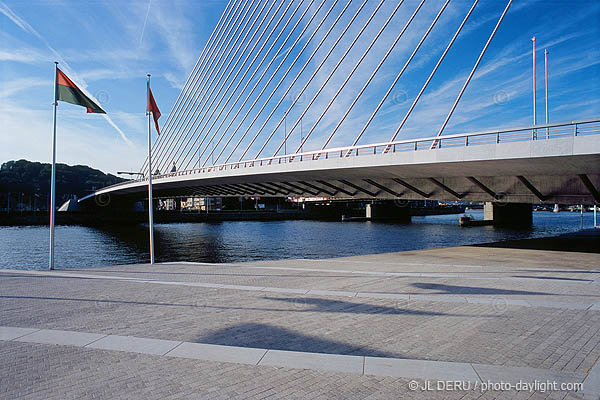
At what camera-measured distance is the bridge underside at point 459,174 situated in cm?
1469

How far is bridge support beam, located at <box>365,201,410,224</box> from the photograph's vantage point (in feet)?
320

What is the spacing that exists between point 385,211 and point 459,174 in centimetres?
8004

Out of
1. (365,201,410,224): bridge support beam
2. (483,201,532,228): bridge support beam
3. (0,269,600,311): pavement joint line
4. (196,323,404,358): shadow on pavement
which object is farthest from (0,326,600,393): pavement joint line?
(365,201,410,224): bridge support beam

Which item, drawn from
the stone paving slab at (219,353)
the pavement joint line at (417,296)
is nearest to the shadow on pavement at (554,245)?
the pavement joint line at (417,296)

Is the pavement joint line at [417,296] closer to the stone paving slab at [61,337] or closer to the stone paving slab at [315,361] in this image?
the stone paving slab at [315,361]

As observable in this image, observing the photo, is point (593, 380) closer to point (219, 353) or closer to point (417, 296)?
point (417, 296)

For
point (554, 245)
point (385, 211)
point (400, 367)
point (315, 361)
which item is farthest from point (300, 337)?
point (385, 211)

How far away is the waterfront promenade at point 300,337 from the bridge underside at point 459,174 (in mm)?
5756

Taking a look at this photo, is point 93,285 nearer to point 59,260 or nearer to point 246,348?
point 246,348

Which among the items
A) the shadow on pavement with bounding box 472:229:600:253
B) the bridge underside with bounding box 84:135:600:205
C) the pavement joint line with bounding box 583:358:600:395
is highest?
the bridge underside with bounding box 84:135:600:205

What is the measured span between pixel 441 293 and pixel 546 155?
896 centimetres

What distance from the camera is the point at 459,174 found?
19.8m

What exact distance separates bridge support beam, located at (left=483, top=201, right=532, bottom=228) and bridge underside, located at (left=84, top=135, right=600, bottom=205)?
47463 mm

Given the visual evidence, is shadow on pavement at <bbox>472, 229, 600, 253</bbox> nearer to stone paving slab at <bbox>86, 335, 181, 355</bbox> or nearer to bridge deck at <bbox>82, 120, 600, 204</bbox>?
bridge deck at <bbox>82, 120, 600, 204</bbox>
